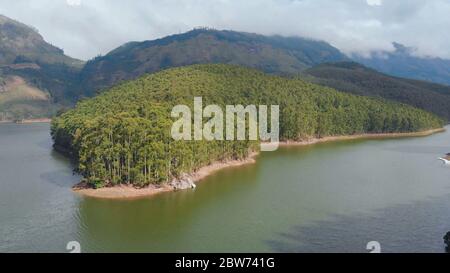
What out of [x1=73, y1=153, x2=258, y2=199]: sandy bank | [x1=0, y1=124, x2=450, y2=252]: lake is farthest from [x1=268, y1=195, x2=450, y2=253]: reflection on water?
[x1=73, y1=153, x2=258, y2=199]: sandy bank

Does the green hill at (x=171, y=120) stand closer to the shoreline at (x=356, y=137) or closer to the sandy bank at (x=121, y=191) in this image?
the sandy bank at (x=121, y=191)

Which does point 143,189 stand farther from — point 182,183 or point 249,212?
point 249,212

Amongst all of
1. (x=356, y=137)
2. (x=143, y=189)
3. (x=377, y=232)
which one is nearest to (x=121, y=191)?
(x=143, y=189)

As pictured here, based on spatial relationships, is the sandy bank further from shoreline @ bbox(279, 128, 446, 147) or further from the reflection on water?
shoreline @ bbox(279, 128, 446, 147)

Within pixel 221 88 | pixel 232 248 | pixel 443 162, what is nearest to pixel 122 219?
pixel 232 248

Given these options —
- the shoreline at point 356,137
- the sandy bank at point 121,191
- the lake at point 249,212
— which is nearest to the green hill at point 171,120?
the sandy bank at point 121,191

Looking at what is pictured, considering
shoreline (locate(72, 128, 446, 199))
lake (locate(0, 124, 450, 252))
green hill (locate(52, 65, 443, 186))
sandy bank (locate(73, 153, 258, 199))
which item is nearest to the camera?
lake (locate(0, 124, 450, 252))
